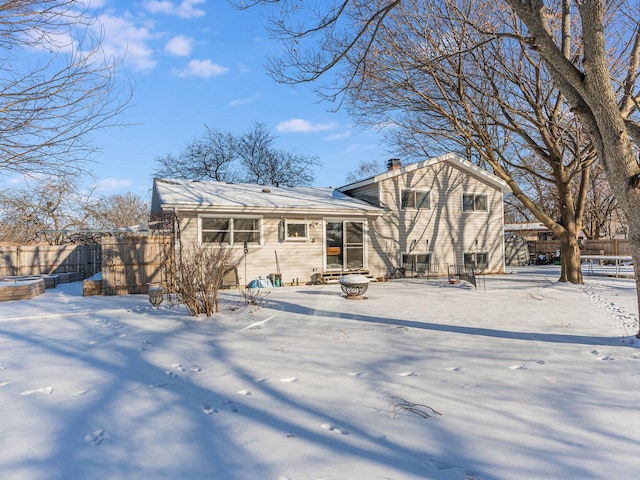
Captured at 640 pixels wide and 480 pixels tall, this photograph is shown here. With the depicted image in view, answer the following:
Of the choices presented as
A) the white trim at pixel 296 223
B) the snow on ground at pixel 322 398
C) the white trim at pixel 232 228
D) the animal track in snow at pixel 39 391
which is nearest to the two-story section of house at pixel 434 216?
the white trim at pixel 296 223

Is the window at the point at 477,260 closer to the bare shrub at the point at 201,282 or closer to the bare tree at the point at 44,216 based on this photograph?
the bare shrub at the point at 201,282

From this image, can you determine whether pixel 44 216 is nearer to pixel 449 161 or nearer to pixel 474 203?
pixel 449 161

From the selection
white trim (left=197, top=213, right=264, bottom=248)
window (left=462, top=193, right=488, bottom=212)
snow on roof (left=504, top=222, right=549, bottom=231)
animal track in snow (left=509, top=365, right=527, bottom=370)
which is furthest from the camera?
snow on roof (left=504, top=222, right=549, bottom=231)

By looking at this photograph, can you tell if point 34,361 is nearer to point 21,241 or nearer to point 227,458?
point 227,458

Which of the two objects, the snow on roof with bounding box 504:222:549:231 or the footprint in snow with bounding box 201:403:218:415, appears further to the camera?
the snow on roof with bounding box 504:222:549:231

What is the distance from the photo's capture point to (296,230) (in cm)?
1349

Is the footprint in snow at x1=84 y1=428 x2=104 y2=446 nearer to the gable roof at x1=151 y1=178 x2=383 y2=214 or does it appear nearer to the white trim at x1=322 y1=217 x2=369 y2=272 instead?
the gable roof at x1=151 y1=178 x2=383 y2=214

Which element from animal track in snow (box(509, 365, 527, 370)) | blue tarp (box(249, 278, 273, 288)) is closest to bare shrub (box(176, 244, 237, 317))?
blue tarp (box(249, 278, 273, 288))

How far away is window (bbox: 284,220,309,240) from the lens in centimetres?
1330

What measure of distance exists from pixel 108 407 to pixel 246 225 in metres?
9.60

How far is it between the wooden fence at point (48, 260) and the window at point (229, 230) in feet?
22.8

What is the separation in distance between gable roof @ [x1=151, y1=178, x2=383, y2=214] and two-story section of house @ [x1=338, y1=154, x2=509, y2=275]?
1.10 m

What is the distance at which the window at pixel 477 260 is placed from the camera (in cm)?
1678

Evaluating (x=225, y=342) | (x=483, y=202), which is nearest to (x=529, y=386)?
(x=225, y=342)
